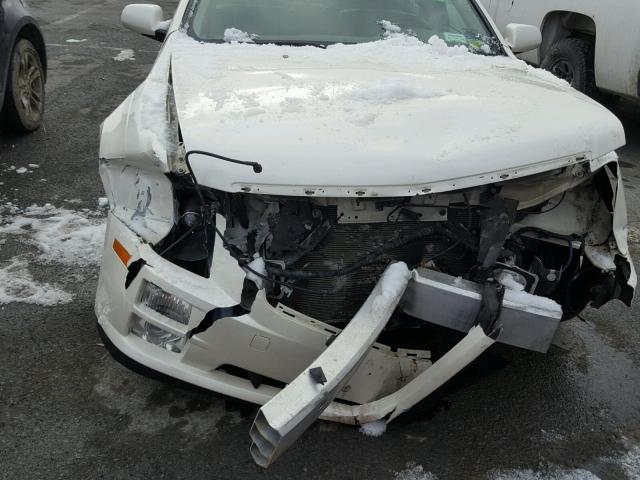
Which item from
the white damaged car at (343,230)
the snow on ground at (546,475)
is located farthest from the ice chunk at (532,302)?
the snow on ground at (546,475)

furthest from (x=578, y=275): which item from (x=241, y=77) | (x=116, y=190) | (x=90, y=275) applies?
(x=90, y=275)

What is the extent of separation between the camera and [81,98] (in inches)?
260

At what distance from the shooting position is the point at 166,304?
7.20ft

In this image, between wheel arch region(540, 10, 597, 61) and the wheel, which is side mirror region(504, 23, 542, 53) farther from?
the wheel

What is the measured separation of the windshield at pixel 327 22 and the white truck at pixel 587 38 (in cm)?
271

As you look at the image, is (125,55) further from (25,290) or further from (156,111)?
(156,111)

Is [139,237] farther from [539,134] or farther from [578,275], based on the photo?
[578,275]

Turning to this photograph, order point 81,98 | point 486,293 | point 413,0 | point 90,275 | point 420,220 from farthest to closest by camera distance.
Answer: point 81,98, point 413,0, point 90,275, point 420,220, point 486,293

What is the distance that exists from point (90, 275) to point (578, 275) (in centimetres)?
244

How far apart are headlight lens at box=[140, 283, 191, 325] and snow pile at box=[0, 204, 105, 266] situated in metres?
1.49

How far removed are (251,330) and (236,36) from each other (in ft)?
6.10

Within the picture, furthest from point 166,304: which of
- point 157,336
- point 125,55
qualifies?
point 125,55

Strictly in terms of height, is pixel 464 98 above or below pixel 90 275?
above

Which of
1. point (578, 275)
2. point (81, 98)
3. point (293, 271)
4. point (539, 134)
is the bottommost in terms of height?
point (81, 98)
